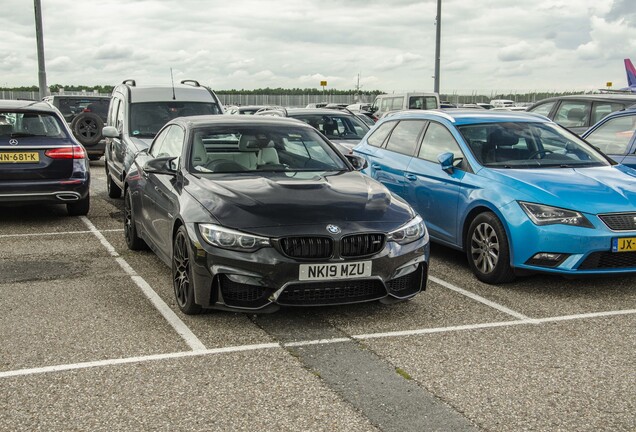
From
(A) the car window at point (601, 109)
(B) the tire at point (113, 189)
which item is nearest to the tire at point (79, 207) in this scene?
(B) the tire at point (113, 189)

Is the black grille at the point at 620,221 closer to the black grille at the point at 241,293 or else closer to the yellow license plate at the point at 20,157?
the black grille at the point at 241,293

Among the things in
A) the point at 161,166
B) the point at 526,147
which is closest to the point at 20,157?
the point at 161,166

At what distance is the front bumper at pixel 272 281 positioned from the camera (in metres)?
5.09

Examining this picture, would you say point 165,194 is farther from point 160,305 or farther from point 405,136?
point 405,136

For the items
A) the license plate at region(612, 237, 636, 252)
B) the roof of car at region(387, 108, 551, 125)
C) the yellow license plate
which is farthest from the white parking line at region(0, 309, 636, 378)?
the yellow license plate

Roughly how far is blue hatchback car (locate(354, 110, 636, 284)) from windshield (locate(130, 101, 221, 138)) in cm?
379

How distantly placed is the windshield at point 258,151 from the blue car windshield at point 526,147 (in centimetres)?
156

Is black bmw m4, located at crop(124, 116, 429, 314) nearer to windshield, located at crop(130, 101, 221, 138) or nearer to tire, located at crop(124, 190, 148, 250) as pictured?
tire, located at crop(124, 190, 148, 250)

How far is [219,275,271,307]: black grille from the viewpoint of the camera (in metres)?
5.16

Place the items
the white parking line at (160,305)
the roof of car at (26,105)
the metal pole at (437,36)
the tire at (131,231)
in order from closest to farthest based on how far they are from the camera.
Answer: the white parking line at (160,305) → the tire at (131,231) → the roof of car at (26,105) → the metal pole at (437,36)

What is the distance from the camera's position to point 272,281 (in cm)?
509

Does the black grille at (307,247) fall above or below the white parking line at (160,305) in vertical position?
above

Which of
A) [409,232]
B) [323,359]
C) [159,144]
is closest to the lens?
[323,359]

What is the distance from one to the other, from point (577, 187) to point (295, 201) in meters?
2.66
